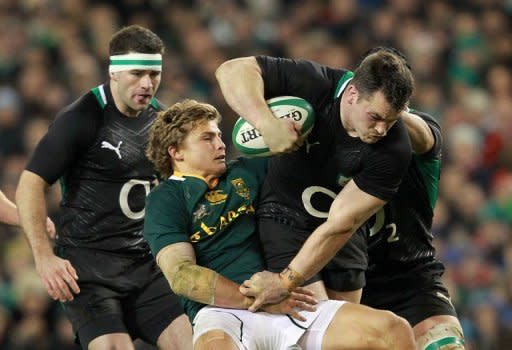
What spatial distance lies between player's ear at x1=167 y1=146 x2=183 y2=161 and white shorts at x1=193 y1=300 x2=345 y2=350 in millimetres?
784

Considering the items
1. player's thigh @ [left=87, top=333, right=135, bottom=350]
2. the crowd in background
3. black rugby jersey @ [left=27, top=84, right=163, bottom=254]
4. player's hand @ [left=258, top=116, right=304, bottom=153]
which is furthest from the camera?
the crowd in background

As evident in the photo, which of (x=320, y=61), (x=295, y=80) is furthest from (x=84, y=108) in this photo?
(x=320, y=61)

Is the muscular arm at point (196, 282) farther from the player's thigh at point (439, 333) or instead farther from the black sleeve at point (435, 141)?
the black sleeve at point (435, 141)

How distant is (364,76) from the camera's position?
4660 mm

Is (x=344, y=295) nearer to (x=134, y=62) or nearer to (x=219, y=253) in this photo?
(x=219, y=253)

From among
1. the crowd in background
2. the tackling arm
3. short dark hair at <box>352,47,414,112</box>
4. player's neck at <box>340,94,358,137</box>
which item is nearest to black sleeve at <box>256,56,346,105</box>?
player's neck at <box>340,94,358,137</box>

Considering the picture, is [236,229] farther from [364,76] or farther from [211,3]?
[211,3]

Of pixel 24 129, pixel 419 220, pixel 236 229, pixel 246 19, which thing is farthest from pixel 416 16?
pixel 236 229

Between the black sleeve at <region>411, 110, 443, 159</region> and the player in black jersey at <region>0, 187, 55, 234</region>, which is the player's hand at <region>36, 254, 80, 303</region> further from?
the black sleeve at <region>411, 110, 443, 159</region>

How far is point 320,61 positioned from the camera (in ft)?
37.5

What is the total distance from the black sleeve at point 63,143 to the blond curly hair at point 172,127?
675 millimetres

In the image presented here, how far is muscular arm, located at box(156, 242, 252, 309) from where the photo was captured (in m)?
4.77

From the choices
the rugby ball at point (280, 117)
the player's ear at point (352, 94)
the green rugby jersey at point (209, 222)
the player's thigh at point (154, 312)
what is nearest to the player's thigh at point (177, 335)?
the player's thigh at point (154, 312)

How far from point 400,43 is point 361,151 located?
702 centimetres
